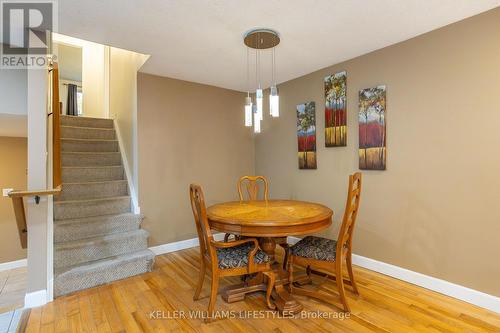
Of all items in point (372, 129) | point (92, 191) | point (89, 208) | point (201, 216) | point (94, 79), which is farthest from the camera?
point (94, 79)

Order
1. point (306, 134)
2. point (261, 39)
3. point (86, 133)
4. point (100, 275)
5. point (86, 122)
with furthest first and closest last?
point (86, 122)
point (86, 133)
point (306, 134)
point (100, 275)
point (261, 39)

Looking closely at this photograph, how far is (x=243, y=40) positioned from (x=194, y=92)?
150cm

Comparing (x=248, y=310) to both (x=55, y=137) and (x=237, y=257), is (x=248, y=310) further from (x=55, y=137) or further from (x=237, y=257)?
(x=55, y=137)

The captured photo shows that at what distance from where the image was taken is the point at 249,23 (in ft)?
7.03

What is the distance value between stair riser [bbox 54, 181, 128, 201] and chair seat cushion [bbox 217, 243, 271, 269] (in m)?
2.06

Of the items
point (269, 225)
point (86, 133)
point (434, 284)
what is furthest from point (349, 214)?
point (86, 133)

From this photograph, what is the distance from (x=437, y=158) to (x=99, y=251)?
11.4 feet

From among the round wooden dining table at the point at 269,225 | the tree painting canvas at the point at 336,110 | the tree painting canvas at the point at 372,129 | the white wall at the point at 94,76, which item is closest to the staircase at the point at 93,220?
the white wall at the point at 94,76

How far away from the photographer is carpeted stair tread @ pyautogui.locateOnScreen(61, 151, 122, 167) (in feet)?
11.5

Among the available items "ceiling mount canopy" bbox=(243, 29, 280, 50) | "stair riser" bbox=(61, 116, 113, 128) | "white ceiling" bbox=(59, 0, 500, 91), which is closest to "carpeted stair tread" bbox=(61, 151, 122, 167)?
"stair riser" bbox=(61, 116, 113, 128)

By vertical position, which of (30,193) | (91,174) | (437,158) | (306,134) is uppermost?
(306,134)

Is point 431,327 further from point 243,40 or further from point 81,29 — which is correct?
point 81,29

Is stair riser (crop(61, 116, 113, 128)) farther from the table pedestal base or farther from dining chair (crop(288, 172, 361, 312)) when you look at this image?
dining chair (crop(288, 172, 361, 312))

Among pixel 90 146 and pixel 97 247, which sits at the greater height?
pixel 90 146
